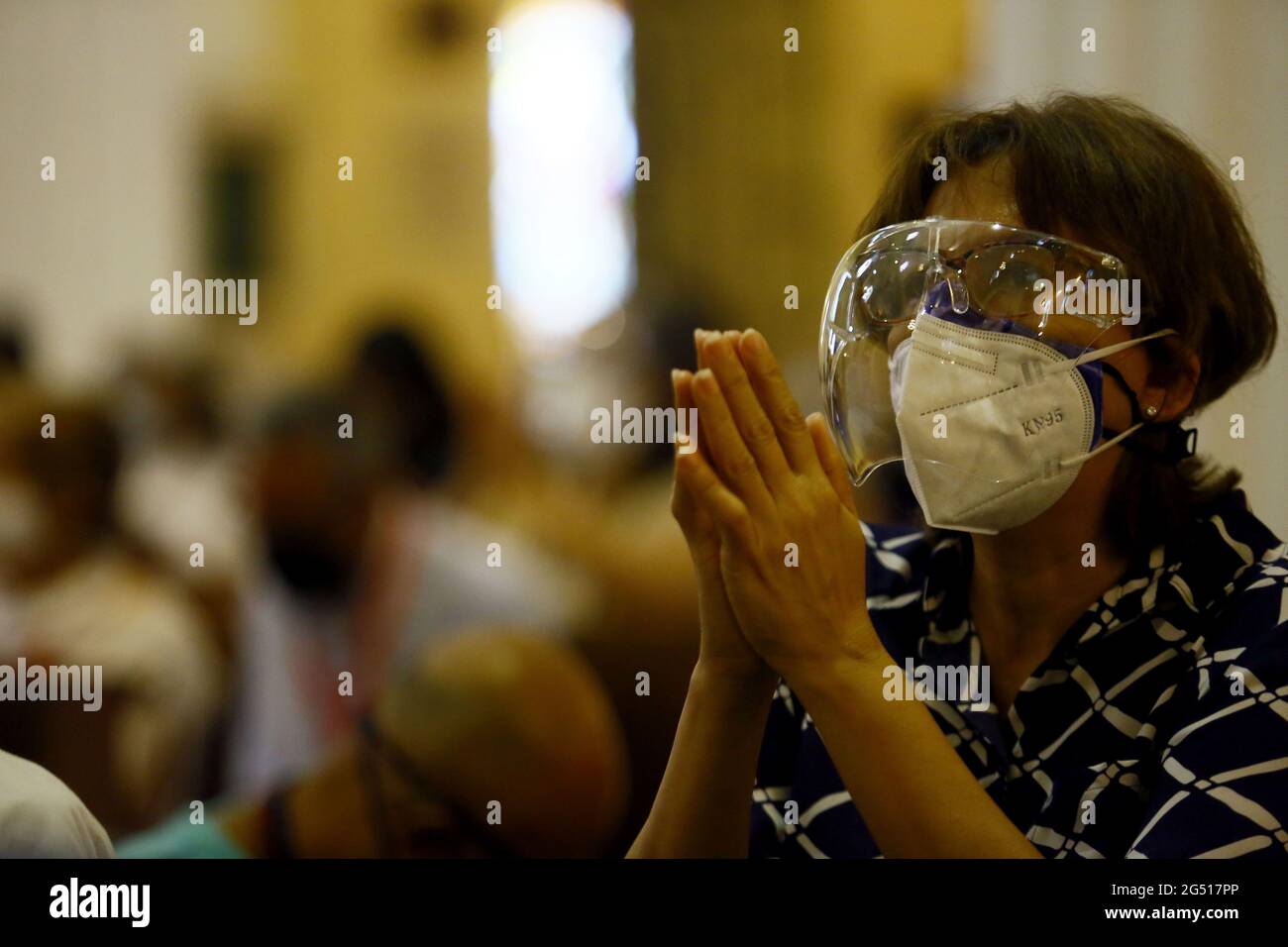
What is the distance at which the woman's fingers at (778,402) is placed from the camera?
3.35ft

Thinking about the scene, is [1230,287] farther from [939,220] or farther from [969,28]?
[969,28]

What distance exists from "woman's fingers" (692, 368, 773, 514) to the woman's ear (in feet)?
1.35

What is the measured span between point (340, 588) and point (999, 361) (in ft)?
5.17

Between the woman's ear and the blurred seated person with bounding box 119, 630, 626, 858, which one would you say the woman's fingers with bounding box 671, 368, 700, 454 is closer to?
the woman's ear

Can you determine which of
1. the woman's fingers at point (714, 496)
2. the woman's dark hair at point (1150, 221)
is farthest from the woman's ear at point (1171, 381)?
the woman's fingers at point (714, 496)

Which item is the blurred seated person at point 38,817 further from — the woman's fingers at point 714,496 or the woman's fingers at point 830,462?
the woman's fingers at point 830,462

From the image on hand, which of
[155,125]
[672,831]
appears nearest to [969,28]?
[672,831]

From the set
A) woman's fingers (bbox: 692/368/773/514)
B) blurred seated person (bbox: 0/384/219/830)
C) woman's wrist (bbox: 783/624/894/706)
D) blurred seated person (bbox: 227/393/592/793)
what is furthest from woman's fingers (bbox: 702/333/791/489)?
blurred seated person (bbox: 0/384/219/830)

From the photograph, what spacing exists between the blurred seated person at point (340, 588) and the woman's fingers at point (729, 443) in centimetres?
125

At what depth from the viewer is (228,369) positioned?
3.62m

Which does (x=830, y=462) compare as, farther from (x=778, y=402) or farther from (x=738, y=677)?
(x=738, y=677)

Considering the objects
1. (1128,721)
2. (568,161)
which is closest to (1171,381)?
(1128,721)

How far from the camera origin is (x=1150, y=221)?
1.12 metres

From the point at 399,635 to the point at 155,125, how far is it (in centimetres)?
285
